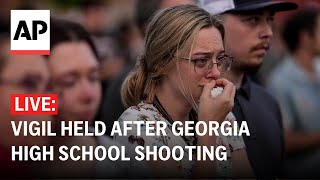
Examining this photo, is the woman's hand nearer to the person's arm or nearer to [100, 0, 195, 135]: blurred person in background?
the person's arm

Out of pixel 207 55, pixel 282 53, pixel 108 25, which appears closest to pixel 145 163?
pixel 207 55

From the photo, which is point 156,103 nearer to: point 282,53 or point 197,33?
point 197,33

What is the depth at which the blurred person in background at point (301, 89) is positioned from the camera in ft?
12.8

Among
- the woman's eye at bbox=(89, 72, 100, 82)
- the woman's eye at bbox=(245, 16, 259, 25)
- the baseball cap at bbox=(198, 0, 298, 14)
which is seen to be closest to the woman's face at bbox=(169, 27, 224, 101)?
the woman's eye at bbox=(89, 72, 100, 82)

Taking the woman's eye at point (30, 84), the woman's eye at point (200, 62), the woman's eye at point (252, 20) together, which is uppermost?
the woman's eye at point (252, 20)

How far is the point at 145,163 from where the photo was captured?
2273 millimetres

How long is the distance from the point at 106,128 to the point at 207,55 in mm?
390

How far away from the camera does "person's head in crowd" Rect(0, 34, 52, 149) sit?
2.30 m

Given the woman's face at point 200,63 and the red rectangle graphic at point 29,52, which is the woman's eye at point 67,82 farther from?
the woman's face at point 200,63

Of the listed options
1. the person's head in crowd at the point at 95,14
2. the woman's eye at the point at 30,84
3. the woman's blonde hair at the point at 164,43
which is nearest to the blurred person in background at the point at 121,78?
the woman's blonde hair at the point at 164,43

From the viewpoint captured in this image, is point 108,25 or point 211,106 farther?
point 108,25

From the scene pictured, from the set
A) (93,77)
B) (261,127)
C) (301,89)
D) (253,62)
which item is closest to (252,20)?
(253,62)

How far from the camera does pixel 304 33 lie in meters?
4.36

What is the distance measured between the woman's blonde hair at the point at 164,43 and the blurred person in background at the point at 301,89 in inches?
49.4
